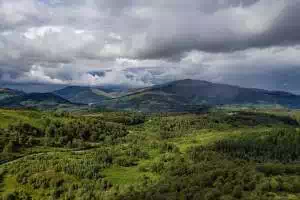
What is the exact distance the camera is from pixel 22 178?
163m

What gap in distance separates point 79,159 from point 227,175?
94.1m

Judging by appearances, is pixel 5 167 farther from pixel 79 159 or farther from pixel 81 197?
pixel 81 197

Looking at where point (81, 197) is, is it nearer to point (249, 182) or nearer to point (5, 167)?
point (5, 167)

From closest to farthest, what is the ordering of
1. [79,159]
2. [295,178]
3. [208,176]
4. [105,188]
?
[295,178]
[208,176]
[105,188]
[79,159]

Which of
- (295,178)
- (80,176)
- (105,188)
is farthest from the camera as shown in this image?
(80,176)

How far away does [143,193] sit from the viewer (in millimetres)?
138000

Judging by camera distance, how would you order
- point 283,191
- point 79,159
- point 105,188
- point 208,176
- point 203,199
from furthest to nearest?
1. point 79,159
2. point 105,188
3. point 208,176
4. point 283,191
5. point 203,199

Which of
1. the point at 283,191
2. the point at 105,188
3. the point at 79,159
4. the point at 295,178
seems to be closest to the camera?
the point at 283,191

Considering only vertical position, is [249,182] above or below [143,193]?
above

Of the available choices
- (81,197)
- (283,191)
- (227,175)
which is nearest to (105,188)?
(81,197)

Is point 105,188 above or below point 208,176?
below

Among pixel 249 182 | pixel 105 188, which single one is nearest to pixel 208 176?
pixel 249 182

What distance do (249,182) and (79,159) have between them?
353 ft

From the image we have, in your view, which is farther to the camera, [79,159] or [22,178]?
[79,159]
